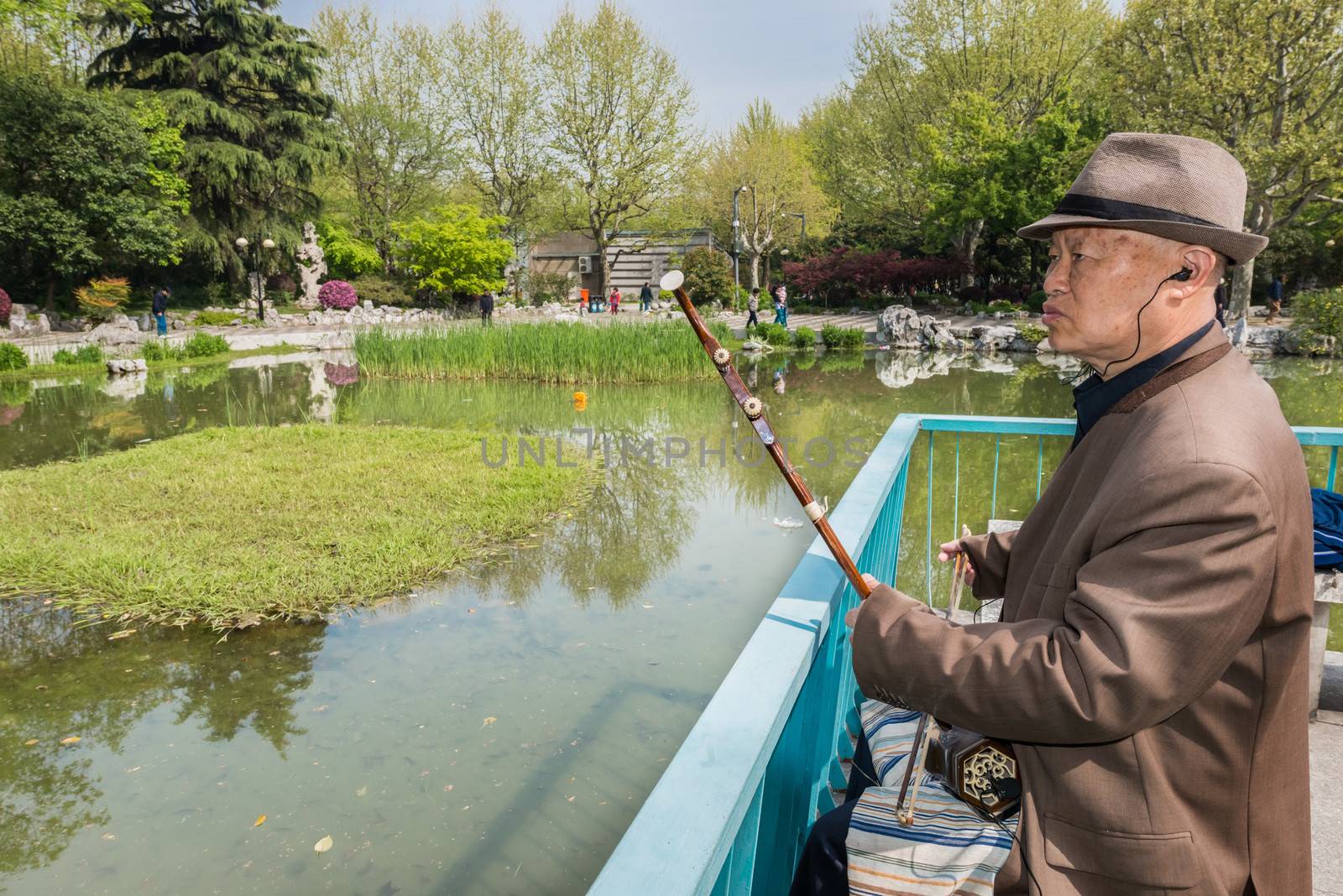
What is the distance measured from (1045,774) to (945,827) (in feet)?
0.61

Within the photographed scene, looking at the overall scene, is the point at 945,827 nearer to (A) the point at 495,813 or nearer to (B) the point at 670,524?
(A) the point at 495,813

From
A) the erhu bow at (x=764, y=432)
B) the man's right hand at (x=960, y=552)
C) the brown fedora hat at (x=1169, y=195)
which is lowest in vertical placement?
the man's right hand at (x=960, y=552)

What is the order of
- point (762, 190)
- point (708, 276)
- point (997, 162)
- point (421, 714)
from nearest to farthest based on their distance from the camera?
point (421, 714) → point (997, 162) → point (708, 276) → point (762, 190)

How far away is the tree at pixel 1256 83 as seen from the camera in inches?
794

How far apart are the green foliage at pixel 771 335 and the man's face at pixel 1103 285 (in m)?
21.3

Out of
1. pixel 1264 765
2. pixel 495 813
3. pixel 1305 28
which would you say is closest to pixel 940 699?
pixel 1264 765

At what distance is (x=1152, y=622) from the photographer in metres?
0.96

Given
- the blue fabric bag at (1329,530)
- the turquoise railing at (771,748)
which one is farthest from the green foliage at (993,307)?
the blue fabric bag at (1329,530)

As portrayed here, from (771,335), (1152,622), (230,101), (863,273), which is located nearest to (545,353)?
(771,335)

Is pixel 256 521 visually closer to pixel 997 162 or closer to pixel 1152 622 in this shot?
pixel 1152 622

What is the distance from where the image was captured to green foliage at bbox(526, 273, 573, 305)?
39.9 m

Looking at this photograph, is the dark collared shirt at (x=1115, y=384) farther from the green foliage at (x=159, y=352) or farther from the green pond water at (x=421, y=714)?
the green foliage at (x=159, y=352)

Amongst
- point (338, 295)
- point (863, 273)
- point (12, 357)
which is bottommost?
point (12, 357)

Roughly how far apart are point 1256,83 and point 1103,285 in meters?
25.9
